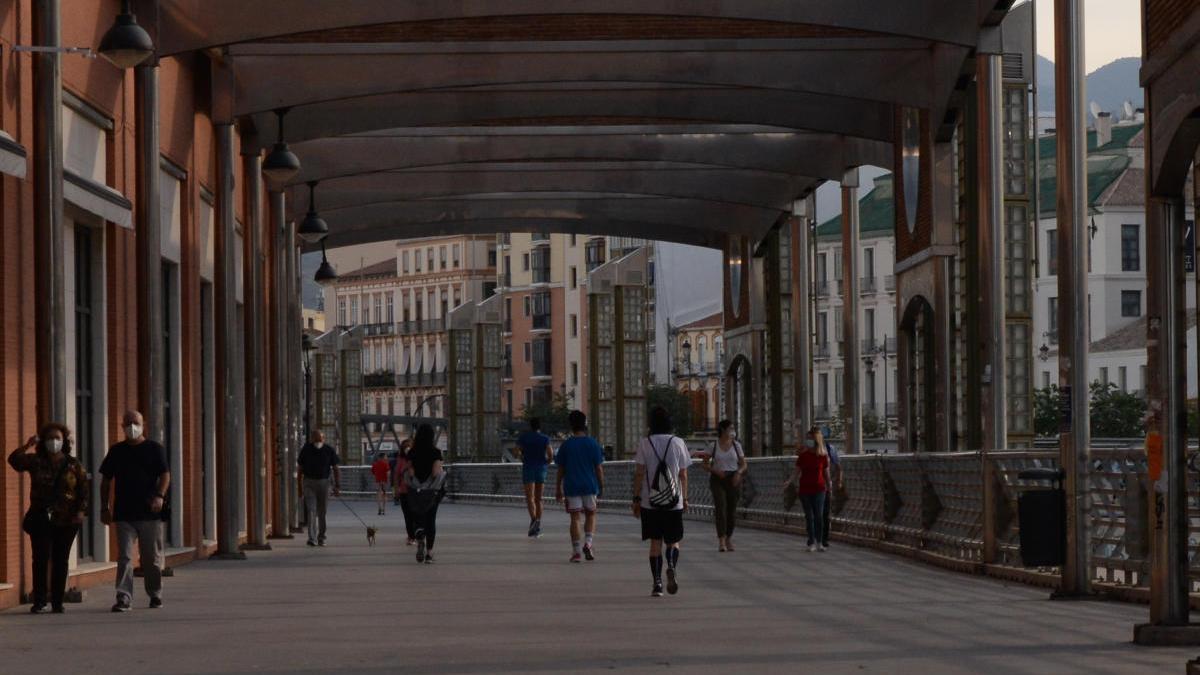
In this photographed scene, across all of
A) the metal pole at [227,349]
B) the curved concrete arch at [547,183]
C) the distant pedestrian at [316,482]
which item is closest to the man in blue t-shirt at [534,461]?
the distant pedestrian at [316,482]

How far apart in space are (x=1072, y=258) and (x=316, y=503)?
1548 centimetres

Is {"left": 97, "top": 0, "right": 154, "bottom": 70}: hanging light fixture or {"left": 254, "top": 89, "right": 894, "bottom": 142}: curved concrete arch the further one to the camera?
{"left": 254, "top": 89, "right": 894, "bottom": 142}: curved concrete arch

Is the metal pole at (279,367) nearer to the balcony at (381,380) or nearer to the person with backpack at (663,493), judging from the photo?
the person with backpack at (663,493)

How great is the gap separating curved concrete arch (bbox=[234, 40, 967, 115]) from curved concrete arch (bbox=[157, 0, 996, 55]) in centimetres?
256

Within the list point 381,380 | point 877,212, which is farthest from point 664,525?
point 381,380

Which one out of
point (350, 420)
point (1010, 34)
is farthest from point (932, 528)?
point (350, 420)

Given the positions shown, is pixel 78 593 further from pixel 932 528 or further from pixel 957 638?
pixel 932 528

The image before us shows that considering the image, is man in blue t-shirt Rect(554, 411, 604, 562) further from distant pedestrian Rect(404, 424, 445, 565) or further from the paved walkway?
distant pedestrian Rect(404, 424, 445, 565)

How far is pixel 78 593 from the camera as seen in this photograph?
19156mm

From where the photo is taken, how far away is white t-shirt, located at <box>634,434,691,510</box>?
19.7 meters

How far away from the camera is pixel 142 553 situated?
736 inches

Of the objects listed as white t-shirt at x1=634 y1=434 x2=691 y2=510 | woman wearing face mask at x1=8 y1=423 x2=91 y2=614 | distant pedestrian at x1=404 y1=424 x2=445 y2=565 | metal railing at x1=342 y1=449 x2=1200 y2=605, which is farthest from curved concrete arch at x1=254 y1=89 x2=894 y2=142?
woman wearing face mask at x1=8 y1=423 x2=91 y2=614

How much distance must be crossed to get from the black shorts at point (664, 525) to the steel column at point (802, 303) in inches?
949

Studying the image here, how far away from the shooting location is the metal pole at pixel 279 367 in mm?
36844
